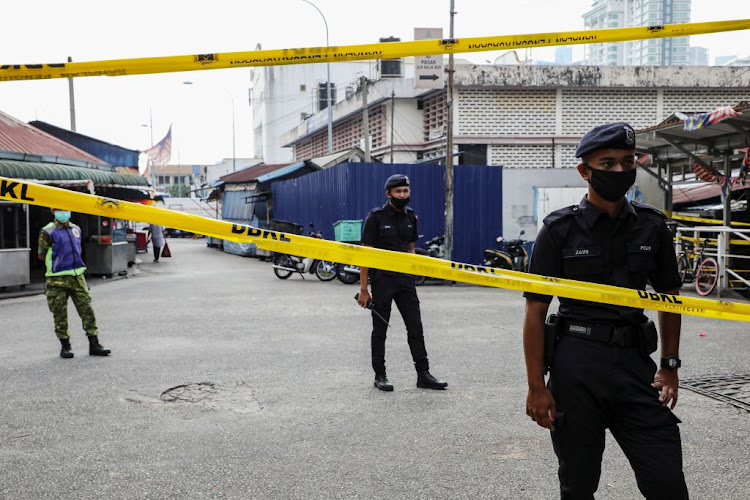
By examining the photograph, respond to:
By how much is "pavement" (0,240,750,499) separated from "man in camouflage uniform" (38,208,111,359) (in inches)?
10.7

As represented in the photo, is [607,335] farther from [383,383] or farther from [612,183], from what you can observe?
[383,383]

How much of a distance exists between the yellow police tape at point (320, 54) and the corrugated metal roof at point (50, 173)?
421 inches

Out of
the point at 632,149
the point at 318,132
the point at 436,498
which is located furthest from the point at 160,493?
the point at 318,132

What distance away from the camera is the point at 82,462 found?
12.9ft

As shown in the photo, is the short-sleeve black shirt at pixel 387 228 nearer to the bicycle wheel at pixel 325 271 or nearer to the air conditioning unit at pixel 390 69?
the bicycle wheel at pixel 325 271

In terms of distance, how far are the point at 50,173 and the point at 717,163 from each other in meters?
15.2

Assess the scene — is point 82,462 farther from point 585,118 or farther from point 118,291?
point 585,118

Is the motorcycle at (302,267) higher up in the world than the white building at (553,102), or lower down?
lower down

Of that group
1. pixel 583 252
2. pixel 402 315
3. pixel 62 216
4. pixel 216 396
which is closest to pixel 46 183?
pixel 62 216

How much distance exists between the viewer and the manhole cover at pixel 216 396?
16.7 ft

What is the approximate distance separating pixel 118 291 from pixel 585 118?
17.9 metres

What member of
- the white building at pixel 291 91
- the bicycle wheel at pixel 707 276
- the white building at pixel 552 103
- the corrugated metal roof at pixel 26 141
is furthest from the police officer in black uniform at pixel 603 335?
the white building at pixel 291 91

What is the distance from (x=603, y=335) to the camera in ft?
8.04

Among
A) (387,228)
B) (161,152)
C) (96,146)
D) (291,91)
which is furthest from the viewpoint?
(291,91)
